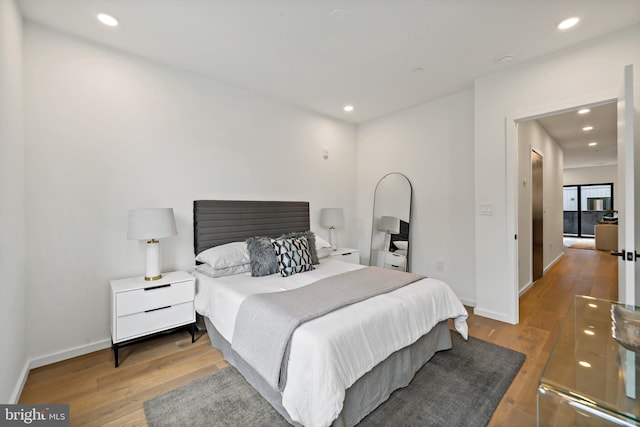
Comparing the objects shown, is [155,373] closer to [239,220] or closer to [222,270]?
[222,270]

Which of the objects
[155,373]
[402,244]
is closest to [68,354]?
[155,373]

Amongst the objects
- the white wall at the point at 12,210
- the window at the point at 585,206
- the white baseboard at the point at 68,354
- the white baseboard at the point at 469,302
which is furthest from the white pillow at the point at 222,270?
the window at the point at 585,206

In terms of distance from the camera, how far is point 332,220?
13.2 feet

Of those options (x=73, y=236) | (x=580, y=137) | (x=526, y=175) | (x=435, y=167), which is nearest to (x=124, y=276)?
(x=73, y=236)

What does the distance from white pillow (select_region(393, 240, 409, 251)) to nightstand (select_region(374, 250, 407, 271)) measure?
0.40ft

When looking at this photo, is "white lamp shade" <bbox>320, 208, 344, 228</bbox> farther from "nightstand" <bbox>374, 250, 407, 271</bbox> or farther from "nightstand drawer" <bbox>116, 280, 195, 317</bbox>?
"nightstand drawer" <bbox>116, 280, 195, 317</bbox>

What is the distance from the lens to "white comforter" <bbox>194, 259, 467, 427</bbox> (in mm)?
1361

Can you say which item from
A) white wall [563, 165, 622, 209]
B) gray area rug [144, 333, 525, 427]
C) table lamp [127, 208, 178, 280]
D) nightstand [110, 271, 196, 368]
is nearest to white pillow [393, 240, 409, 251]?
gray area rug [144, 333, 525, 427]

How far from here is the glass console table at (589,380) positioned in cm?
102

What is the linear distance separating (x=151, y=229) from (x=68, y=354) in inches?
50.5

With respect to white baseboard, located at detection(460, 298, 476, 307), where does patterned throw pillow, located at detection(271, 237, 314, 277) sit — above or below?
above

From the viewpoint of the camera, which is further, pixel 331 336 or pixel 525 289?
pixel 525 289

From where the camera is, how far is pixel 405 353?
1909 millimetres

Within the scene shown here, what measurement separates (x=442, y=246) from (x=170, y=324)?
3.39 m
